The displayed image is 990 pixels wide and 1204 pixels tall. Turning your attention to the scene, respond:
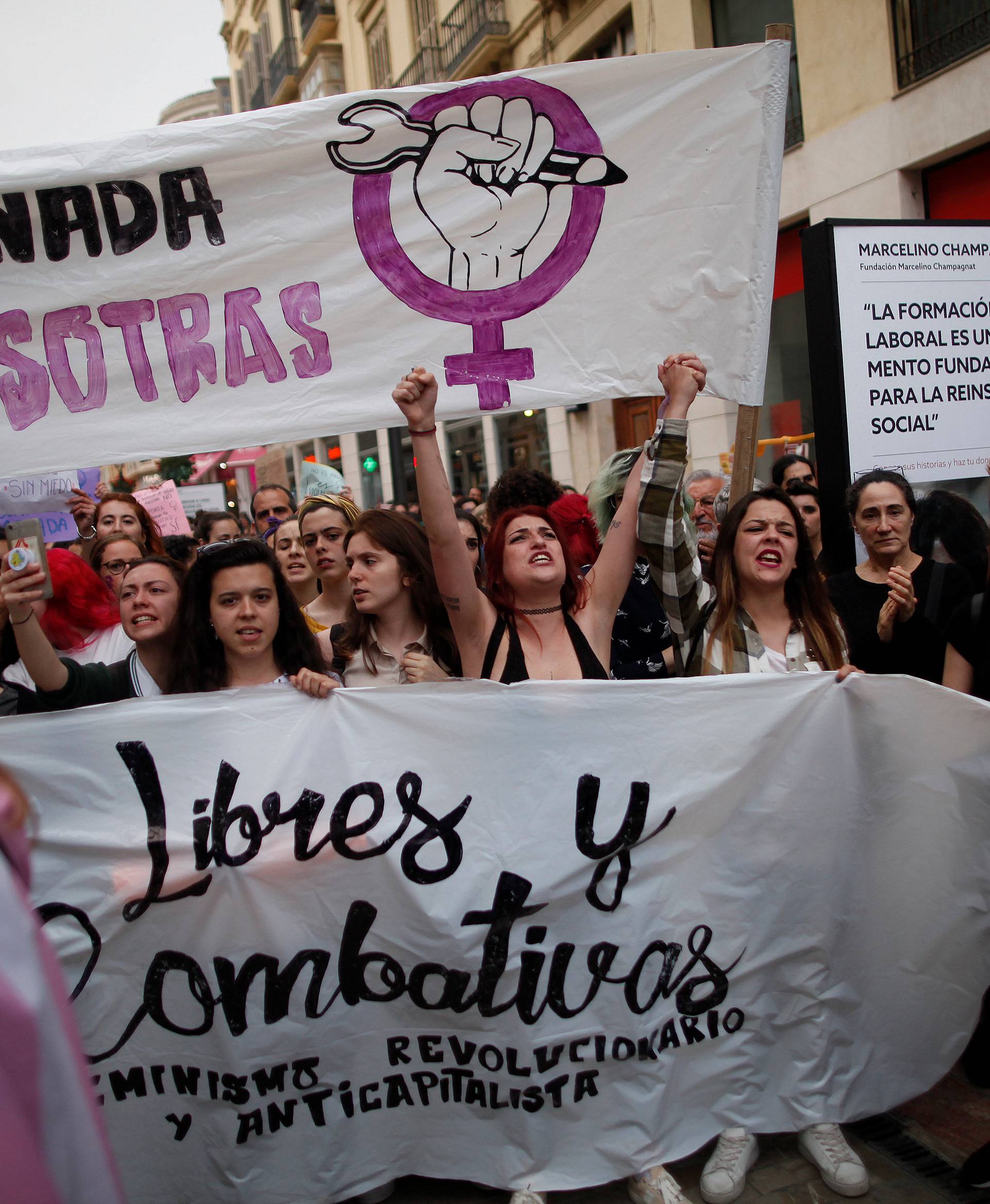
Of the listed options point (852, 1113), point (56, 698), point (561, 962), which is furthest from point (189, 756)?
point (852, 1113)

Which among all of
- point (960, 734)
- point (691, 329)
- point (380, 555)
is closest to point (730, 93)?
point (691, 329)

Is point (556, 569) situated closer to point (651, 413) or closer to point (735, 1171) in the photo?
point (735, 1171)

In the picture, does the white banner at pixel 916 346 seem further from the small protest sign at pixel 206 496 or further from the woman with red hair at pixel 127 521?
the small protest sign at pixel 206 496

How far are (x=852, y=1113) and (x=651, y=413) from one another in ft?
38.4

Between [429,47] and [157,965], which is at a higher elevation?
[429,47]

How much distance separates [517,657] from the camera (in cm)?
262

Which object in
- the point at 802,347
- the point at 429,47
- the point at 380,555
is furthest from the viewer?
the point at 429,47

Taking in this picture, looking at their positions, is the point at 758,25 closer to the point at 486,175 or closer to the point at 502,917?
the point at 486,175

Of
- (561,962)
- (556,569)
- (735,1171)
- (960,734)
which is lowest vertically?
(735,1171)

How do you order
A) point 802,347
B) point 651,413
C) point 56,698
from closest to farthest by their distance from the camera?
point 56,698 < point 802,347 < point 651,413

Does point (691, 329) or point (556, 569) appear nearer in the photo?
point (556, 569)

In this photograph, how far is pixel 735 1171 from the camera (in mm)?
2295

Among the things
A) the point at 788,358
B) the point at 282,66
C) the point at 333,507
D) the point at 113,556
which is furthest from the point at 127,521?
the point at 282,66

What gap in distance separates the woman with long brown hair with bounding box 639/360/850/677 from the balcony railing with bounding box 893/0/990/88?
277 inches
